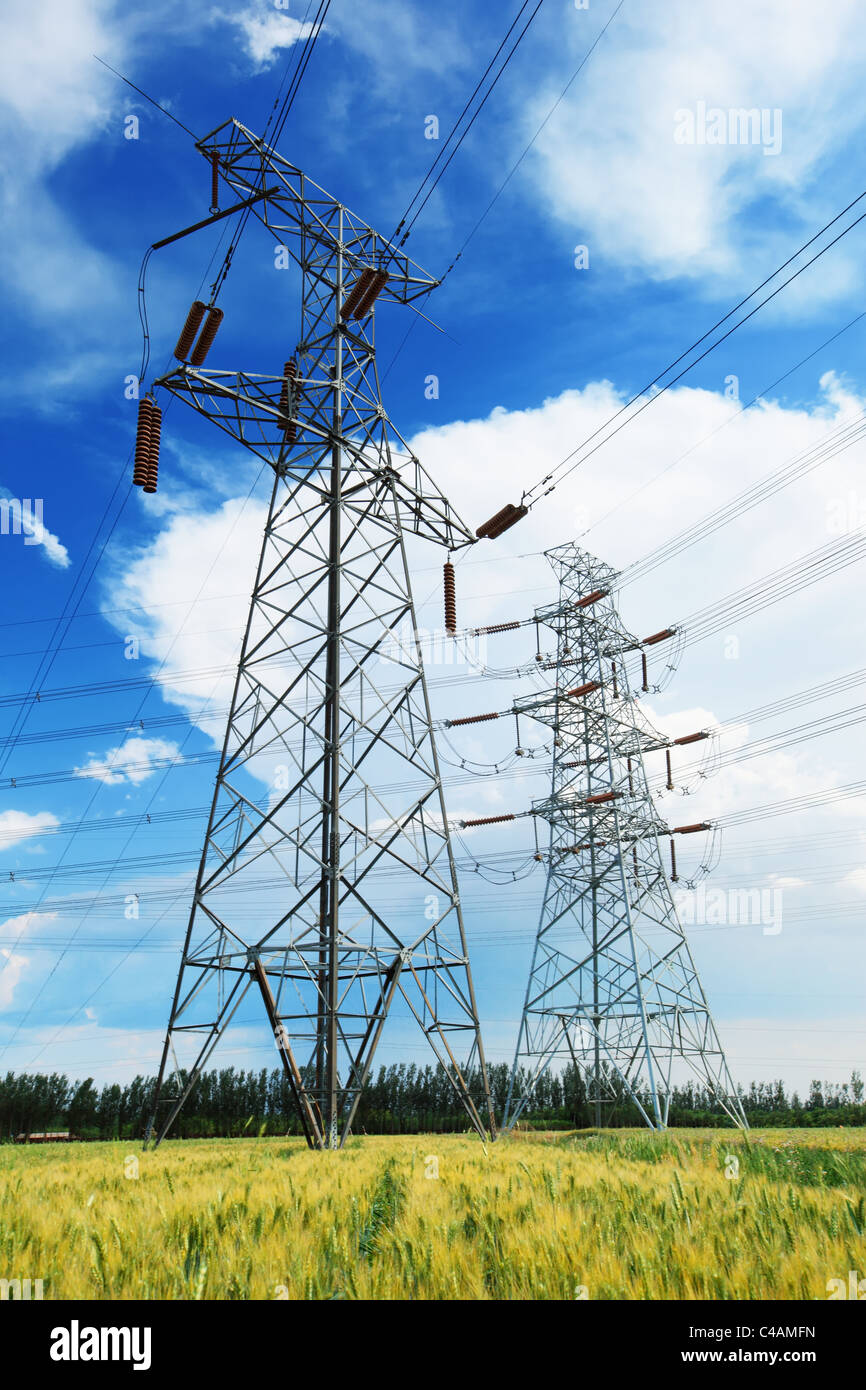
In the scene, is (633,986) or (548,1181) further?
(633,986)

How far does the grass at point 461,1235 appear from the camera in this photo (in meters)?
4.05

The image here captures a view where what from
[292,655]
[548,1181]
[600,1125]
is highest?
[292,655]

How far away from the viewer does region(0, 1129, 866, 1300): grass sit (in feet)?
13.3

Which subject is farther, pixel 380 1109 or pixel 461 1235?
pixel 380 1109

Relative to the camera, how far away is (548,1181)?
7355 millimetres

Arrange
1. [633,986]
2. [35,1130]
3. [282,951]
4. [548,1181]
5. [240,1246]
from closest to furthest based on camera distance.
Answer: [240,1246], [548,1181], [282,951], [633,986], [35,1130]

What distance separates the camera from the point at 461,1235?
5117mm

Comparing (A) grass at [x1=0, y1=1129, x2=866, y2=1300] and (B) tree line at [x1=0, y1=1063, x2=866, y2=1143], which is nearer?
(A) grass at [x1=0, y1=1129, x2=866, y2=1300]

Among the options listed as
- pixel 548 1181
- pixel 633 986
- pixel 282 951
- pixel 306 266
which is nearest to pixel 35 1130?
pixel 633 986

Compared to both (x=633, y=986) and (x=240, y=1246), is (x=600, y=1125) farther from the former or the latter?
(x=240, y=1246)

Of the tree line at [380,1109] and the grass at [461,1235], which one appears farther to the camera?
the tree line at [380,1109]

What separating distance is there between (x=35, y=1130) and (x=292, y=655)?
2667 inches

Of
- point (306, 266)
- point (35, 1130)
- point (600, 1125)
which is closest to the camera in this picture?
point (306, 266)

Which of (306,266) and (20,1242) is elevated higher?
(306,266)
